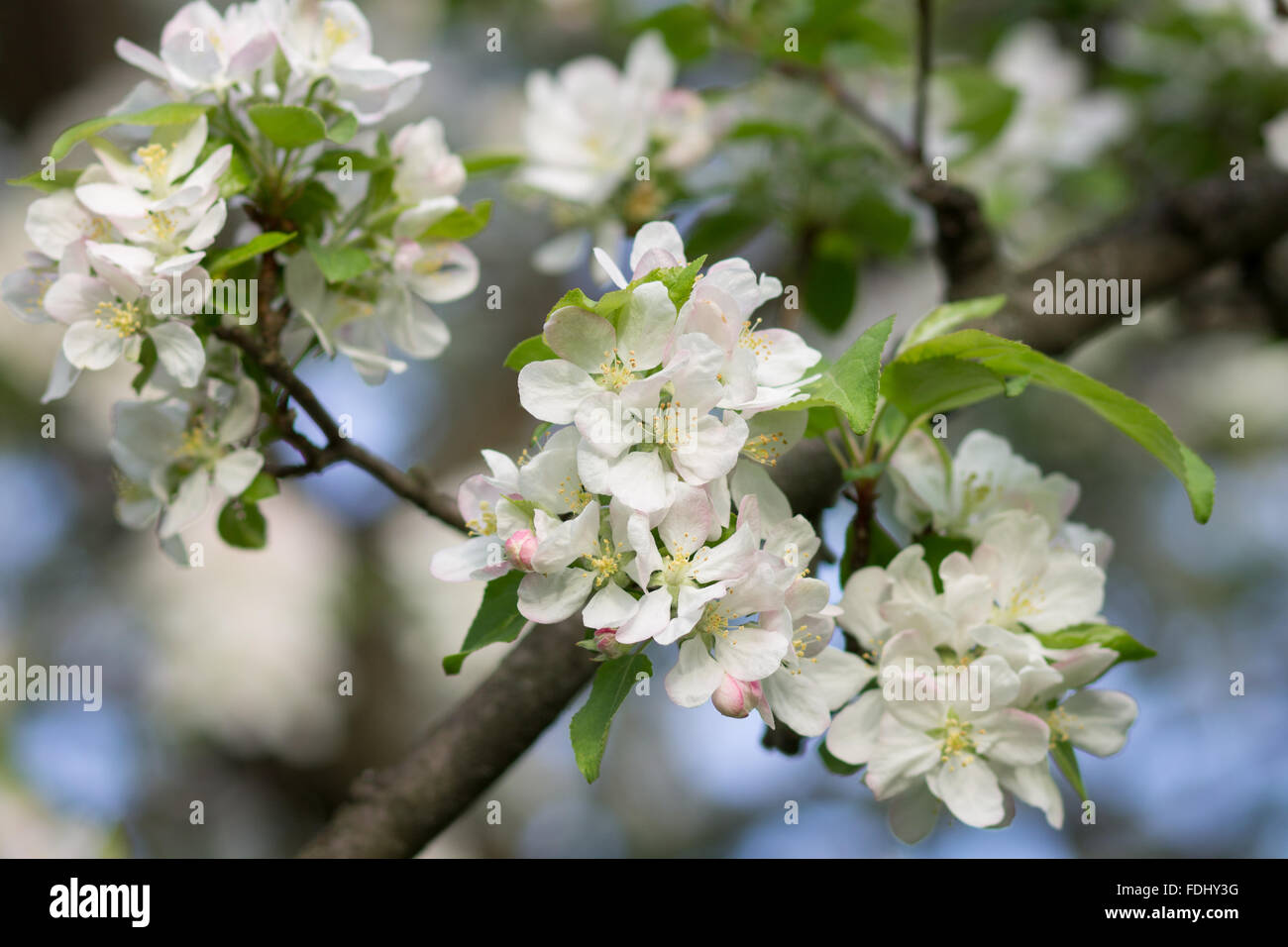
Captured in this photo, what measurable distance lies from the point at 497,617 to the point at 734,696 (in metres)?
0.20

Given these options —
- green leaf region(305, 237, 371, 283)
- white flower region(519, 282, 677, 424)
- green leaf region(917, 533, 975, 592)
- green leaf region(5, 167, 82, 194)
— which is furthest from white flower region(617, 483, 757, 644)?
green leaf region(5, 167, 82, 194)

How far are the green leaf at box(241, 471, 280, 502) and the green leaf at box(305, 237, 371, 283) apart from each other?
0.21 m

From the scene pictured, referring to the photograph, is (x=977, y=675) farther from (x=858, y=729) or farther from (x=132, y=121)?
(x=132, y=121)

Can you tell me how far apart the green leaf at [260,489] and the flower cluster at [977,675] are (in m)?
0.58

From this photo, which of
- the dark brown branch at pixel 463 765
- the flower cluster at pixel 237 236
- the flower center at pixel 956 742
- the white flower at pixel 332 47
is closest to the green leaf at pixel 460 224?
the flower cluster at pixel 237 236

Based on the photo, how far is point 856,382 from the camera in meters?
0.82

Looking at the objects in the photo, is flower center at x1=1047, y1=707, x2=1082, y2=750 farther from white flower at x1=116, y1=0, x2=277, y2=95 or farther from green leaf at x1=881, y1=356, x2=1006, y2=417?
white flower at x1=116, y1=0, x2=277, y2=95

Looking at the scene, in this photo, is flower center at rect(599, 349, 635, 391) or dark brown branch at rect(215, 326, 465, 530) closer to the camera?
flower center at rect(599, 349, 635, 391)

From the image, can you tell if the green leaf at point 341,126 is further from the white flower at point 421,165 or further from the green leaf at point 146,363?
the green leaf at point 146,363

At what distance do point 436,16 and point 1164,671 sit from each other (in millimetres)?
2884

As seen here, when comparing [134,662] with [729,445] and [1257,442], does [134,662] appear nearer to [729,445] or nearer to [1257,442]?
[729,445]

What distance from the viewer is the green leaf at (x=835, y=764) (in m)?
0.99

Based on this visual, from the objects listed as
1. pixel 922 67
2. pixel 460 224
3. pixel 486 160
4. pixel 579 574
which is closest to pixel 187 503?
pixel 460 224

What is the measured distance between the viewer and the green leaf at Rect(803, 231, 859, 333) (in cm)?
174
